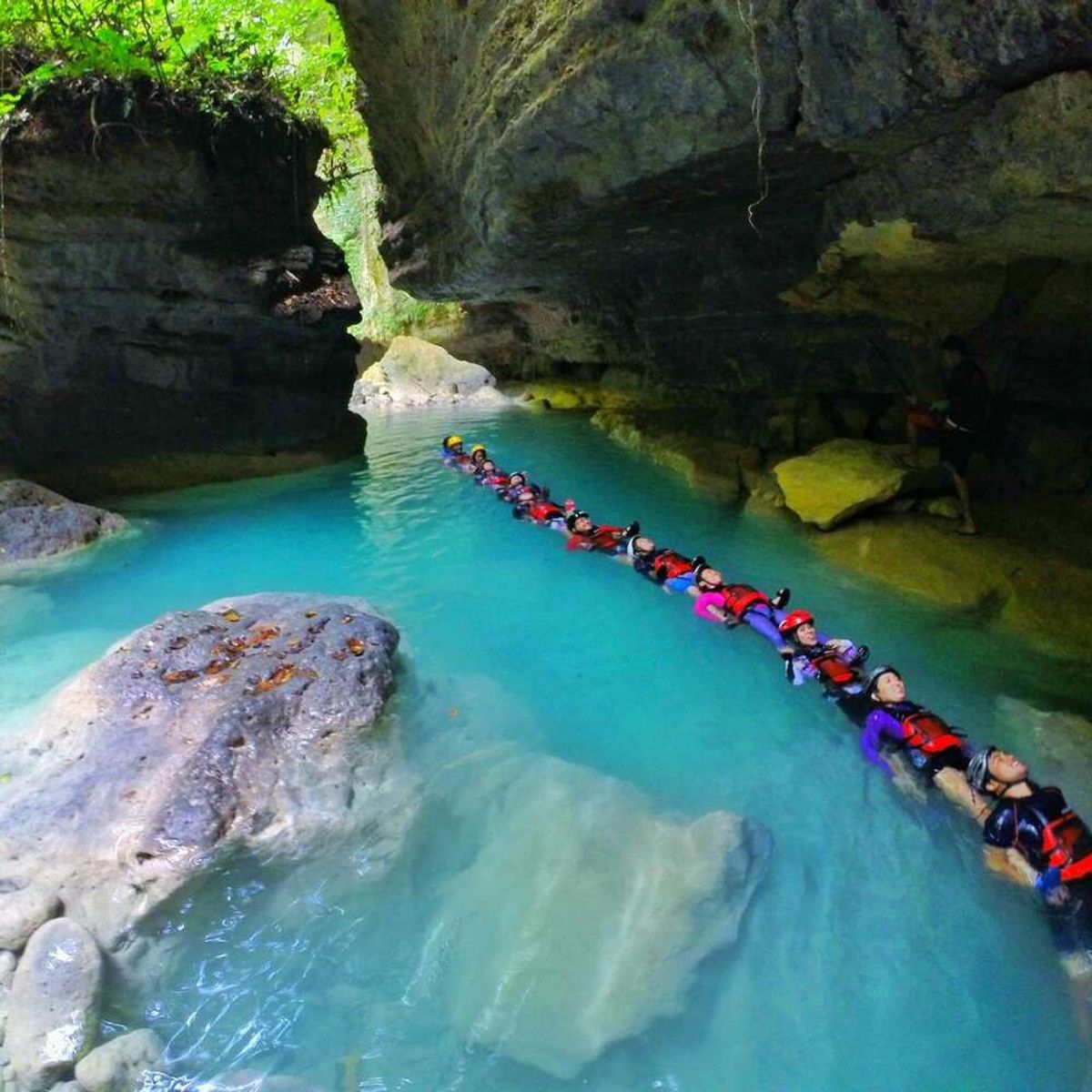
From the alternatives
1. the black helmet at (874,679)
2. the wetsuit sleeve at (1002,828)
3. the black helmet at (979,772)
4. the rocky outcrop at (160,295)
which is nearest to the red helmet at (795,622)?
the black helmet at (874,679)

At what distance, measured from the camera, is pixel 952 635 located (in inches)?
225

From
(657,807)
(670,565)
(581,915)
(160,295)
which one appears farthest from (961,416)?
(160,295)

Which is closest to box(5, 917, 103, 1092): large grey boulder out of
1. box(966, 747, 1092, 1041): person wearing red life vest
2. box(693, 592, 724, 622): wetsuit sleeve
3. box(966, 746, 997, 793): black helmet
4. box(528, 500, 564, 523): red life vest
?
box(966, 747, 1092, 1041): person wearing red life vest

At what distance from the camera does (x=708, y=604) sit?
246 inches

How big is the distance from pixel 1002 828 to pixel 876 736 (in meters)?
0.90

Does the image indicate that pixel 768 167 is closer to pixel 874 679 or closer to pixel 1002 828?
pixel 874 679

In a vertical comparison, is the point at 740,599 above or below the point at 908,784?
above

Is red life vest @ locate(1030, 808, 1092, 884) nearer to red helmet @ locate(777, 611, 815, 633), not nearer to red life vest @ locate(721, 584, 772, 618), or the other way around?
red helmet @ locate(777, 611, 815, 633)

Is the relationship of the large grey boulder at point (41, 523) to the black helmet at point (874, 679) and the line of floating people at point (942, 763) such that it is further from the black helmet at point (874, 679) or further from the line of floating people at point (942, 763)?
the black helmet at point (874, 679)

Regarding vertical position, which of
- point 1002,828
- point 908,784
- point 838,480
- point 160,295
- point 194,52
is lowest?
point 908,784

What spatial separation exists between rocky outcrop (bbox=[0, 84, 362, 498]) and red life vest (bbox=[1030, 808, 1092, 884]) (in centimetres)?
1152

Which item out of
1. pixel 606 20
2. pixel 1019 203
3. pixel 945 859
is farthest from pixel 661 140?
pixel 945 859

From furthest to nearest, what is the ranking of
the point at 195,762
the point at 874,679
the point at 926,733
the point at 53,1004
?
the point at 874,679 → the point at 926,733 → the point at 195,762 → the point at 53,1004

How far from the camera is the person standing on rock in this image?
22.4 ft
